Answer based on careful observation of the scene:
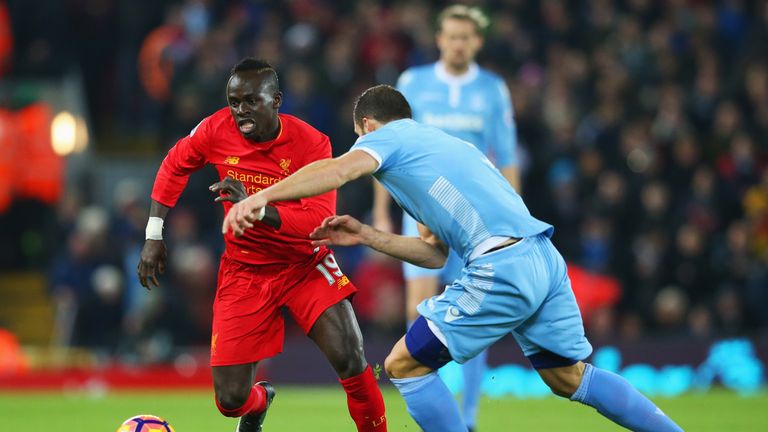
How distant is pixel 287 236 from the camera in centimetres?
693

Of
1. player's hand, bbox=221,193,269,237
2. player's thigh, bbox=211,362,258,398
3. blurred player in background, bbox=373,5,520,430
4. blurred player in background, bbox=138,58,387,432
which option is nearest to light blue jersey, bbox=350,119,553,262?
player's hand, bbox=221,193,269,237

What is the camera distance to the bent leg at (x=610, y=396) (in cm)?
616

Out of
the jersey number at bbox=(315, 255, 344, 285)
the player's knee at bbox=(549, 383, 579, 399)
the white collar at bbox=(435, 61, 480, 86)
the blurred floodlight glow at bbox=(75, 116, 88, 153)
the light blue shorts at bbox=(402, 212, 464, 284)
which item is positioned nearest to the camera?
the player's knee at bbox=(549, 383, 579, 399)

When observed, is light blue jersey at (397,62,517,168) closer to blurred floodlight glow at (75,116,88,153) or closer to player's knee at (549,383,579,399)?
player's knee at (549,383,579,399)

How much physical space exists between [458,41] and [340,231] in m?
3.29

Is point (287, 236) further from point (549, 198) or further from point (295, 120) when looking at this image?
point (549, 198)

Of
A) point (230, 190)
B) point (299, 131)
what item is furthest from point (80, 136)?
point (230, 190)

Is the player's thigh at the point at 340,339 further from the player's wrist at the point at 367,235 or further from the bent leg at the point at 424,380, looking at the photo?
the player's wrist at the point at 367,235

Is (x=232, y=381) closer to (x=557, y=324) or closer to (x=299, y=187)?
(x=299, y=187)

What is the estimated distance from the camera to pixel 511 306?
19.7 ft

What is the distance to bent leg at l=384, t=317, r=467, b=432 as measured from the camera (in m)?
6.11

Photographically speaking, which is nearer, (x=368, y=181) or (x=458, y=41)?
(x=458, y=41)

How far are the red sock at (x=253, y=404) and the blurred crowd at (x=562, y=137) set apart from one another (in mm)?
6264

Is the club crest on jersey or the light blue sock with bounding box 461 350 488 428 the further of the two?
the light blue sock with bounding box 461 350 488 428
